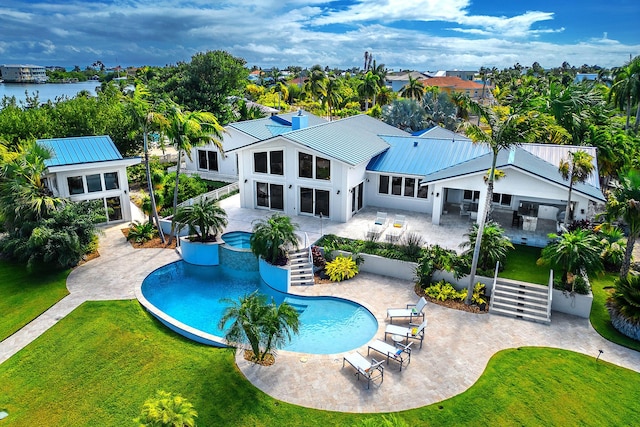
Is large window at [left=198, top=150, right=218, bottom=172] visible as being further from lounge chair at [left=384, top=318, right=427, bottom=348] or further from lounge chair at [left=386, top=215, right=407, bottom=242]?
lounge chair at [left=384, top=318, right=427, bottom=348]

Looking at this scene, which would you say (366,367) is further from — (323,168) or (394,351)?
(323,168)

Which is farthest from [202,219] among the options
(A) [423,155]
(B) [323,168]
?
(A) [423,155]

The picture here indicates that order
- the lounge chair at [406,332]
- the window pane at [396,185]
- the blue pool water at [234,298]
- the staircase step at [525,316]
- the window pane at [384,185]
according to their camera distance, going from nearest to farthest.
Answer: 1. the lounge chair at [406,332]
2. the blue pool water at [234,298]
3. the staircase step at [525,316]
4. the window pane at [396,185]
5. the window pane at [384,185]

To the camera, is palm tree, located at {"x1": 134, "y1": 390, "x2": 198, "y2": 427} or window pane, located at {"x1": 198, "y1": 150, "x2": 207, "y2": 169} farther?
window pane, located at {"x1": 198, "y1": 150, "x2": 207, "y2": 169}

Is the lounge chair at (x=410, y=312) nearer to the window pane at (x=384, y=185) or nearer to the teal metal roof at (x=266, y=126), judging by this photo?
the window pane at (x=384, y=185)

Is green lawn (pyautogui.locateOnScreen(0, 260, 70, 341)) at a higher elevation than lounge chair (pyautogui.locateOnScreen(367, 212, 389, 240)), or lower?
lower

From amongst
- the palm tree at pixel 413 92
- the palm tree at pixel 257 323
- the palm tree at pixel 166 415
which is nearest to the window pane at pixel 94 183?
the palm tree at pixel 257 323

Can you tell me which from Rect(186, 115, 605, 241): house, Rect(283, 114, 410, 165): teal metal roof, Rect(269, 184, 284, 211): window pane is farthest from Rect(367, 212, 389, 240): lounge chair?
Rect(269, 184, 284, 211): window pane
